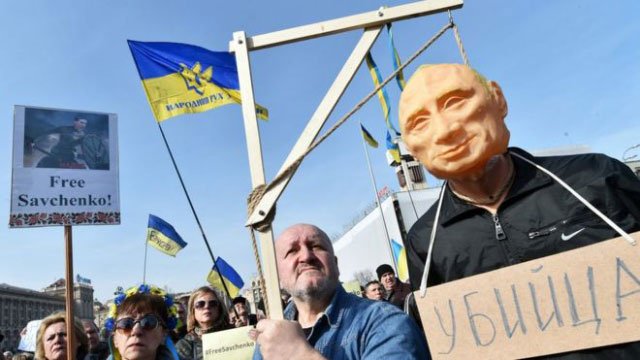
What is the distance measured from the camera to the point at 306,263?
2.18 m

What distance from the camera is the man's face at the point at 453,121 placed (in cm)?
151

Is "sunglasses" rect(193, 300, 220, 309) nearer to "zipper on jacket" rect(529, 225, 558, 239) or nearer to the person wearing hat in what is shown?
the person wearing hat

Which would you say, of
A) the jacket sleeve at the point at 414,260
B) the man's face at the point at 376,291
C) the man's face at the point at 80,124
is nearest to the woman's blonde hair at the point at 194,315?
the man's face at the point at 80,124

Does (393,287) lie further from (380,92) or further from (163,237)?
(163,237)

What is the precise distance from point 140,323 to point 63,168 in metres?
2.66

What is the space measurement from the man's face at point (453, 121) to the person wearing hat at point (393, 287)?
516 centimetres

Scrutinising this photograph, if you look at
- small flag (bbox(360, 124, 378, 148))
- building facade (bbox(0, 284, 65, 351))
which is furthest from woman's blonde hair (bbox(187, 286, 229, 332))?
building facade (bbox(0, 284, 65, 351))

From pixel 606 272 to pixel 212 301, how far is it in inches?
168

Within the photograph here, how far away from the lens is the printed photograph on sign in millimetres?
4613

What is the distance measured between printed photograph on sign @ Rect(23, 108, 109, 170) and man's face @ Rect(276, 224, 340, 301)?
11.9 feet

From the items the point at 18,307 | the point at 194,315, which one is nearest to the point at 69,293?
the point at 194,315

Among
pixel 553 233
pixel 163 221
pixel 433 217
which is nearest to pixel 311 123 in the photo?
pixel 433 217

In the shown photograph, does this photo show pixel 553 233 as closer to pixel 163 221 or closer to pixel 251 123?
pixel 251 123

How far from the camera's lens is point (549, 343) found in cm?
133
